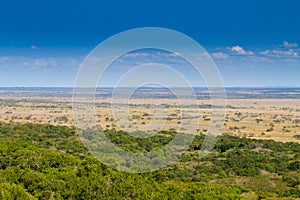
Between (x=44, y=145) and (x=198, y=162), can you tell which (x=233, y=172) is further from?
(x=44, y=145)

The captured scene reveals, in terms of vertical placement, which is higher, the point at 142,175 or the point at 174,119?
the point at 142,175

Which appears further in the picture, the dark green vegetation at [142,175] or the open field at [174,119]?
the open field at [174,119]

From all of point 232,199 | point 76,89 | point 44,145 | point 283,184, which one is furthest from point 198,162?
point 76,89

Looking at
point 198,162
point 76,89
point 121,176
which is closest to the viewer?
point 76,89

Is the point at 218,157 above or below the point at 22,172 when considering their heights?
below

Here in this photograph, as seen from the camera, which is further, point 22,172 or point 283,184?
point 283,184

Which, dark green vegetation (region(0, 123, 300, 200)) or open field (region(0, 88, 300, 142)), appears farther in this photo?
open field (region(0, 88, 300, 142))

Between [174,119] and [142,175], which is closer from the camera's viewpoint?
[142,175]

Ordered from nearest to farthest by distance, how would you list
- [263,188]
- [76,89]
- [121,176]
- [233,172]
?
1. [76,89]
2. [121,176]
3. [263,188]
4. [233,172]
